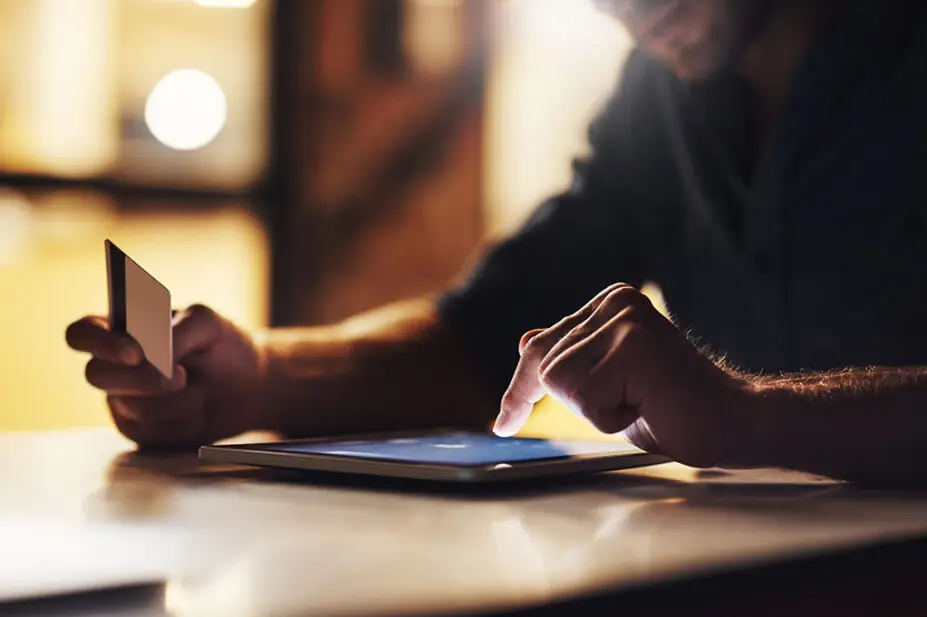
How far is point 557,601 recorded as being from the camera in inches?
15.3

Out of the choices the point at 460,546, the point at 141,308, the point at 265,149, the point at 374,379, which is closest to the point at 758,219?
the point at 374,379

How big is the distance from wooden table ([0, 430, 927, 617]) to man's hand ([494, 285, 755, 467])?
0.10 ft

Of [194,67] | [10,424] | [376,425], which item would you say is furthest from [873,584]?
[194,67]

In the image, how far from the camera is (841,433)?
695 millimetres

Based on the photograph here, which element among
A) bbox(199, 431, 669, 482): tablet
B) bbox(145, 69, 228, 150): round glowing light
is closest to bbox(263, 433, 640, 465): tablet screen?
bbox(199, 431, 669, 482): tablet

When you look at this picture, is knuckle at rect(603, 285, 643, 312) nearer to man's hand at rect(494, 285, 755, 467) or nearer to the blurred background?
man's hand at rect(494, 285, 755, 467)

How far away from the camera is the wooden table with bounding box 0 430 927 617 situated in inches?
15.7

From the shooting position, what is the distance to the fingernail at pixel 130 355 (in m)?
0.90

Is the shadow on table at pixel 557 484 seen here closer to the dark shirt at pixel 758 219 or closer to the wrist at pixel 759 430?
the wrist at pixel 759 430

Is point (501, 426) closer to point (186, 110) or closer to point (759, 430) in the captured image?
point (759, 430)

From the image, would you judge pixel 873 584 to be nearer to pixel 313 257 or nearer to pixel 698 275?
pixel 698 275

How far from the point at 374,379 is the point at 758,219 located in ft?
1.47

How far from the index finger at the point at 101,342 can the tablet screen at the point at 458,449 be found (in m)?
0.21

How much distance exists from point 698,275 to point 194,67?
166cm
